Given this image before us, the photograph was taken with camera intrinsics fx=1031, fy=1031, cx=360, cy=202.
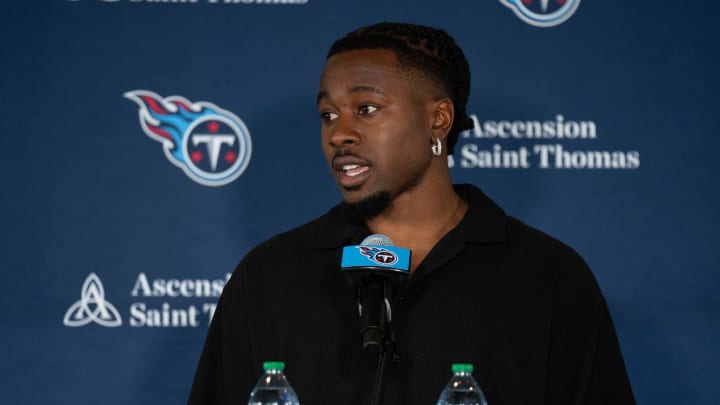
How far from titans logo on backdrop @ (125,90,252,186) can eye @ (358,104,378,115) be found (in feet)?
2.79

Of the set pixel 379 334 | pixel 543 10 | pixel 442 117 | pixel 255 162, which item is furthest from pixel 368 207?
pixel 543 10

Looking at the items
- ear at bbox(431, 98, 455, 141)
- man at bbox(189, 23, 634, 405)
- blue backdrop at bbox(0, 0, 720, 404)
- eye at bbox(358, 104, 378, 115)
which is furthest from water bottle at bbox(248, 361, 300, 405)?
blue backdrop at bbox(0, 0, 720, 404)

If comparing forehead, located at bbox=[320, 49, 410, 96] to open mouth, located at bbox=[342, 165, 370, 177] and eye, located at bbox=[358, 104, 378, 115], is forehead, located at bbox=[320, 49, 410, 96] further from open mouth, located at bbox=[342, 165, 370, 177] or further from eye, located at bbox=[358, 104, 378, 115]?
open mouth, located at bbox=[342, 165, 370, 177]

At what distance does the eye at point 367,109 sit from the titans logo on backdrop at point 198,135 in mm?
849

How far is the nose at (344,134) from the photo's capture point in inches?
72.6

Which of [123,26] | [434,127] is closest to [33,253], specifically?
[123,26]

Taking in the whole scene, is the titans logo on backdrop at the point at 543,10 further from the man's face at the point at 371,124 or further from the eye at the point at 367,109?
the eye at the point at 367,109

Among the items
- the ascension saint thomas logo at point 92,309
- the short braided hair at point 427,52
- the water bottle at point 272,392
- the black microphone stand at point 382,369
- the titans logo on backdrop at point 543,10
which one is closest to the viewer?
the black microphone stand at point 382,369

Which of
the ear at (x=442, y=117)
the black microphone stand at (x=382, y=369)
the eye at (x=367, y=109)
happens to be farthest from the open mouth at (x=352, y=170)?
the black microphone stand at (x=382, y=369)

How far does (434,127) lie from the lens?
2.01 m

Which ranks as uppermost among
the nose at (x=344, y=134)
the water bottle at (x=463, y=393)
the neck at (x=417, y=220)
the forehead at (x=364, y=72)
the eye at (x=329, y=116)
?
the forehead at (x=364, y=72)

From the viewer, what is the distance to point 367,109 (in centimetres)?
189

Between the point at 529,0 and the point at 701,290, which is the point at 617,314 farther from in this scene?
the point at 529,0

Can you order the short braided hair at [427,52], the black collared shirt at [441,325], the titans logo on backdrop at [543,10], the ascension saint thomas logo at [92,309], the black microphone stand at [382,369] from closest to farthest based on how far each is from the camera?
the black microphone stand at [382,369]
the black collared shirt at [441,325]
the short braided hair at [427,52]
the ascension saint thomas logo at [92,309]
the titans logo on backdrop at [543,10]
